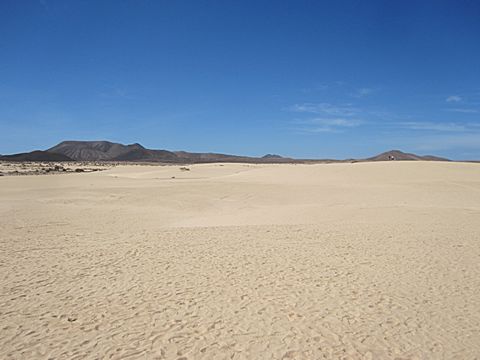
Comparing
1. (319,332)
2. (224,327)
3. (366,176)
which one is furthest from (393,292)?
(366,176)

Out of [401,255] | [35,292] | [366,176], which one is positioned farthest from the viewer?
[366,176]

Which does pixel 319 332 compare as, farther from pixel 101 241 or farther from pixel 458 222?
pixel 458 222

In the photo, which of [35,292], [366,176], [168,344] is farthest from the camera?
[366,176]

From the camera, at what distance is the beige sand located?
4719 mm

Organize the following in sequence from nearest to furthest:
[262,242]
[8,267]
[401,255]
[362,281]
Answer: [362,281] < [8,267] < [401,255] < [262,242]

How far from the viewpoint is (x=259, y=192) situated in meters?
24.2

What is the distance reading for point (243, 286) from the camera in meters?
6.82

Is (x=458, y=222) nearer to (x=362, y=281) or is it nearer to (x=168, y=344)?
(x=362, y=281)

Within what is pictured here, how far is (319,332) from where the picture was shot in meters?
5.04

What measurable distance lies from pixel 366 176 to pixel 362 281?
25686 millimetres

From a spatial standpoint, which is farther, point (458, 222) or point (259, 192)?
point (259, 192)

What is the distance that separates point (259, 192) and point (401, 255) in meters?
15.6

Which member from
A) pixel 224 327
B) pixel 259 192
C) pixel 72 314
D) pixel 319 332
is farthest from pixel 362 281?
pixel 259 192

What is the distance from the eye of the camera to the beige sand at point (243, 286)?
4.72 m
